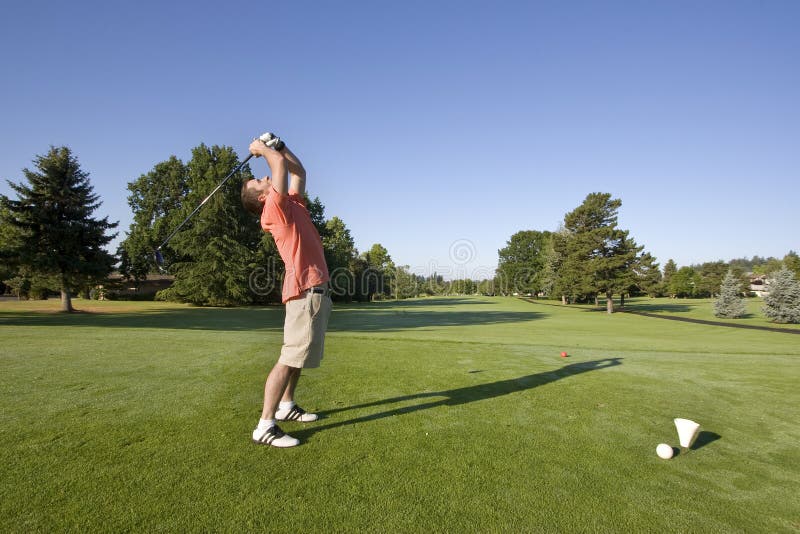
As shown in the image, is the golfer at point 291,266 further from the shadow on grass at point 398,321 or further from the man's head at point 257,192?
the shadow on grass at point 398,321

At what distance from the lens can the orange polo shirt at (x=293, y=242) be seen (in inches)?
141

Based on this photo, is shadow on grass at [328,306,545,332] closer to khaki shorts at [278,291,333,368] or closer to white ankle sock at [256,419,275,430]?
khaki shorts at [278,291,333,368]

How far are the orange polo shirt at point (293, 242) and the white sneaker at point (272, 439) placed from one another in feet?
3.67

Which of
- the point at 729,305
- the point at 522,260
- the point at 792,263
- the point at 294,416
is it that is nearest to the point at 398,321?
the point at 294,416

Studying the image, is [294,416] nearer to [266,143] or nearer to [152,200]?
[266,143]

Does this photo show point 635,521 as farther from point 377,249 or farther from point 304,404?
point 377,249

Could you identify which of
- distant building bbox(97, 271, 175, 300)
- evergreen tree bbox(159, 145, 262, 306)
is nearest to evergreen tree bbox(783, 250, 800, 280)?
evergreen tree bbox(159, 145, 262, 306)

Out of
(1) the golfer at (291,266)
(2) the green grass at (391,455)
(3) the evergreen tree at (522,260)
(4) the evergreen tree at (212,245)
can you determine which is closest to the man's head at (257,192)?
(1) the golfer at (291,266)

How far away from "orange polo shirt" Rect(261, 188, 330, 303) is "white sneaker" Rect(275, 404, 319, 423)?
1.17m

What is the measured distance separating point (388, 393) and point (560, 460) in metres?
2.35

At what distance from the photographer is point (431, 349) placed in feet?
30.3

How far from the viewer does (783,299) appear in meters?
28.2

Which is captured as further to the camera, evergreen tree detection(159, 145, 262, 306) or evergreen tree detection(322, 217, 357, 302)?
evergreen tree detection(322, 217, 357, 302)

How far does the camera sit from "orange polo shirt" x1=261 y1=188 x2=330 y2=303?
3574 millimetres
